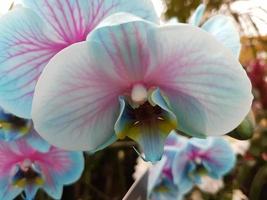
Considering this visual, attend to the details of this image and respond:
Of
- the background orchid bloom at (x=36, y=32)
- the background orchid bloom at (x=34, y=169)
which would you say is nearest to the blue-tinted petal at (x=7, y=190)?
the background orchid bloom at (x=34, y=169)

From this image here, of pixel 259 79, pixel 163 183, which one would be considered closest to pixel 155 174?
pixel 163 183

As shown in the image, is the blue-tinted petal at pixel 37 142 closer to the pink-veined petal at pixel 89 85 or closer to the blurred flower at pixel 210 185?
the pink-veined petal at pixel 89 85

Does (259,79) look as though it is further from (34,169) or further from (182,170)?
(34,169)

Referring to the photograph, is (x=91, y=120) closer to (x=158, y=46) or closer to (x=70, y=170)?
(x=158, y=46)

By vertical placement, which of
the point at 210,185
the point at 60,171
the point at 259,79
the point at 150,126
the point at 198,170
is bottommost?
the point at 259,79

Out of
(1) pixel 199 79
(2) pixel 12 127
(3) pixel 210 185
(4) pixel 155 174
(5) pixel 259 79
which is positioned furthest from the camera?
(5) pixel 259 79

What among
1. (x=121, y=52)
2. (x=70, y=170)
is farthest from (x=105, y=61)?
(x=70, y=170)
